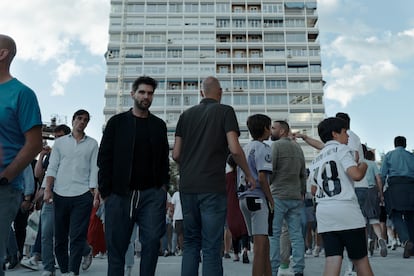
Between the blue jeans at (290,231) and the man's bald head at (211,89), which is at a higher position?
the man's bald head at (211,89)

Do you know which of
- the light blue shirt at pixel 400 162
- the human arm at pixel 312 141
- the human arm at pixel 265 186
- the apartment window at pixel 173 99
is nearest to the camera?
the human arm at pixel 265 186

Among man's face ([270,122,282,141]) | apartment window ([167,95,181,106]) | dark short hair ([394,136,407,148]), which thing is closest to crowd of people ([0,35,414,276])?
man's face ([270,122,282,141])

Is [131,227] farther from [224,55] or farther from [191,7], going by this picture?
[191,7]

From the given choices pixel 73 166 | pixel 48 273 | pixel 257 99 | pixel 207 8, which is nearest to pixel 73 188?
pixel 73 166

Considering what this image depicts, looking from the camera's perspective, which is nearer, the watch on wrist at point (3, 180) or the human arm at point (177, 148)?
the watch on wrist at point (3, 180)

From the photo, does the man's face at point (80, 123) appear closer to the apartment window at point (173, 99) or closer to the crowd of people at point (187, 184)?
the crowd of people at point (187, 184)

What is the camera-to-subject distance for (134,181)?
3.81 m

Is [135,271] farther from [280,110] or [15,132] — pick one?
[280,110]

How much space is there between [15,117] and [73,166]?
2.86m

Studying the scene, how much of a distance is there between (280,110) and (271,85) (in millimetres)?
4634

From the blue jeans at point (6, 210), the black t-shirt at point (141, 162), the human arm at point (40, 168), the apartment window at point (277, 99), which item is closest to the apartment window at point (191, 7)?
the apartment window at point (277, 99)

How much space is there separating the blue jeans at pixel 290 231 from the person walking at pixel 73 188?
7.65 feet

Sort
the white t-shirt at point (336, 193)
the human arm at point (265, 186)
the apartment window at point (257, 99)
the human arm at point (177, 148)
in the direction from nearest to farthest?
the white t-shirt at point (336, 193), the human arm at point (177, 148), the human arm at point (265, 186), the apartment window at point (257, 99)

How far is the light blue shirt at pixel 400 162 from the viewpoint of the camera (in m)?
8.09
